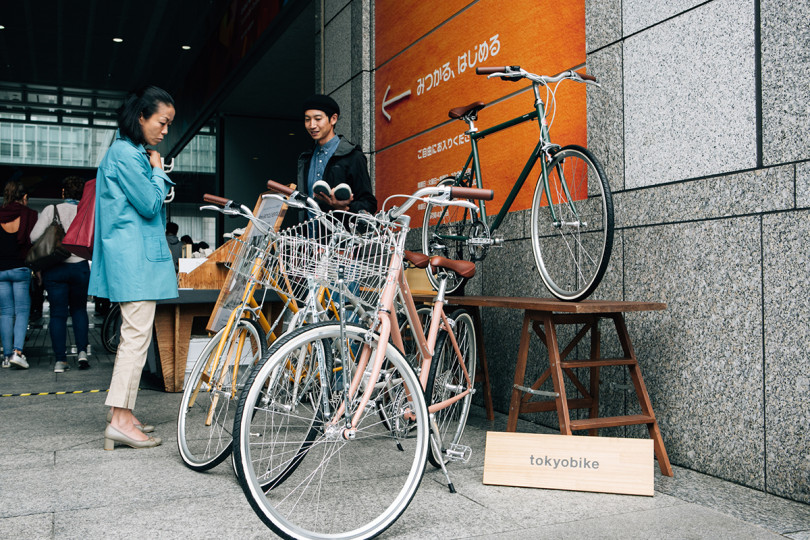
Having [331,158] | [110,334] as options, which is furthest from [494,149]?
[110,334]

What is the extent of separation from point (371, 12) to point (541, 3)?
299cm

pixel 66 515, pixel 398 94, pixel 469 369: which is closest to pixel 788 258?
pixel 469 369

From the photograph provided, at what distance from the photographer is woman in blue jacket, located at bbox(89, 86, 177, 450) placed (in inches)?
139

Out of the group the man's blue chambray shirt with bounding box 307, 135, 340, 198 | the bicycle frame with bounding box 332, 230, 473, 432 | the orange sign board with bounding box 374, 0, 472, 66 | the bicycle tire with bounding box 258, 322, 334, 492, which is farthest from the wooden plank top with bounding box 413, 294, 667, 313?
the orange sign board with bounding box 374, 0, 472, 66

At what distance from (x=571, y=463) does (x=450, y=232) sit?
2.12m

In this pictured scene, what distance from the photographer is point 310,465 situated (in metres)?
3.20

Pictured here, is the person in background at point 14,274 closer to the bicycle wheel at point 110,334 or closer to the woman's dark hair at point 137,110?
the bicycle wheel at point 110,334

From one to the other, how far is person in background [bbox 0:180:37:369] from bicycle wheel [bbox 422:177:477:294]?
15.2 ft

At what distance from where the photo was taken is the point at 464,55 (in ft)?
17.2

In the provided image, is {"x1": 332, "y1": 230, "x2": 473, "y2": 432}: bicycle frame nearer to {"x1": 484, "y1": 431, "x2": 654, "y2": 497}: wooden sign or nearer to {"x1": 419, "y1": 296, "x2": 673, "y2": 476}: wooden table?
{"x1": 484, "y1": 431, "x2": 654, "y2": 497}: wooden sign

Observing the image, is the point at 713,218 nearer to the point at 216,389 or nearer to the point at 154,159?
the point at 216,389

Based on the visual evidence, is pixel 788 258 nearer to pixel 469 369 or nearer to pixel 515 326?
pixel 469 369

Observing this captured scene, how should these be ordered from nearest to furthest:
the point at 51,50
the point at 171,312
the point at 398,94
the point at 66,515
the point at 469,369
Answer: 1. the point at 66,515
2. the point at 469,369
3. the point at 171,312
4. the point at 398,94
5. the point at 51,50

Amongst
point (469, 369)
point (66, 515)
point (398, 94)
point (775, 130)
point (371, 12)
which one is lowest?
point (66, 515)
